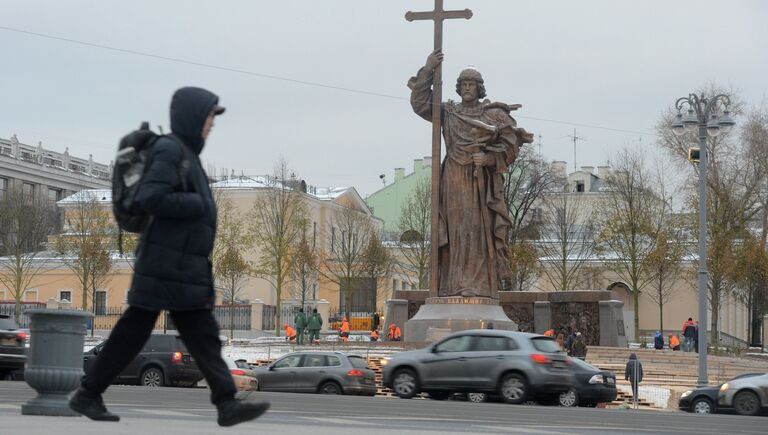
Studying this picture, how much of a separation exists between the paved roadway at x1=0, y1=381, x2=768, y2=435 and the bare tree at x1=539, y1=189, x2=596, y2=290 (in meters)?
55.5

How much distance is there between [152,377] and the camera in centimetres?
3025

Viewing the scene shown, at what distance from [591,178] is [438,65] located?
242 feet

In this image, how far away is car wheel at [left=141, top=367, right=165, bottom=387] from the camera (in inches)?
1187

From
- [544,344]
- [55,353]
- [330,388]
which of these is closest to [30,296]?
[330,388]

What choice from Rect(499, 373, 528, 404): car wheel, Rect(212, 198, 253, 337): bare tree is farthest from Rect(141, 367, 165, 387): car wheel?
Rect(212, 198, 253, 337): bare tree

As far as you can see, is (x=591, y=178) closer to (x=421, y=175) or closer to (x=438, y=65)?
(x=421, y=175)

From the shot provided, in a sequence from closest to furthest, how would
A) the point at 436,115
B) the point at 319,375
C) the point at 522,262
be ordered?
1. the point at 319,375
2. the point at 436,115
3. the point at 522,262

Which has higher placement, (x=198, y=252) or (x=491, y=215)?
(x=491, y=215)

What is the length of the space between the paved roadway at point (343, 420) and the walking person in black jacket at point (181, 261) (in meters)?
0.72

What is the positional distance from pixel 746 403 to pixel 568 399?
132 inches

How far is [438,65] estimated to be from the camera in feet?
127

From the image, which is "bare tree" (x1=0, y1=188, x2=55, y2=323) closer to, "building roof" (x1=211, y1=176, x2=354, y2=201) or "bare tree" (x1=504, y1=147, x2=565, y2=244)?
"building roof" (x1=211, y1=176, x2=354, y2=201)

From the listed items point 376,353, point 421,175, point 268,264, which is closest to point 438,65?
point 376,353

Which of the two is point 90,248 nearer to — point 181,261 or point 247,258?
point 247,258
